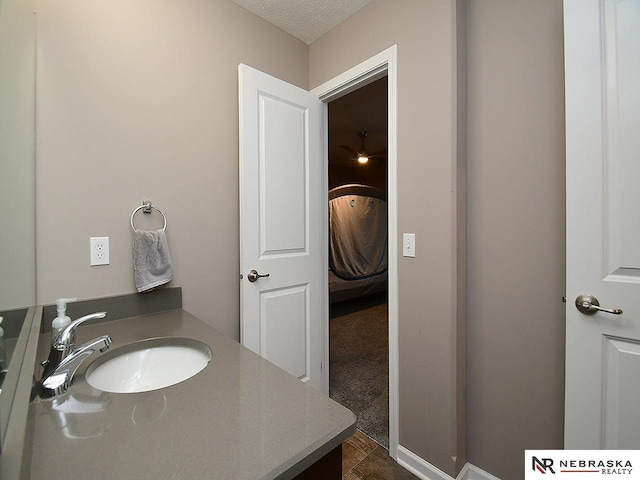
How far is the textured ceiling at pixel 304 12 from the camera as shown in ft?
5.54

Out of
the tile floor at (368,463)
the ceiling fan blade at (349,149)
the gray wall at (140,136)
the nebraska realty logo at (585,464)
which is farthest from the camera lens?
the ceiling fan blade at (349,149)

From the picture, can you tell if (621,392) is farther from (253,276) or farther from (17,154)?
(17,154)

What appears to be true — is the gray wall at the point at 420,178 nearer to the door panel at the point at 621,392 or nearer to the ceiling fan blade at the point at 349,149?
the door panel at the point at 621,392

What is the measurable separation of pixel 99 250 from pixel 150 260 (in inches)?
7.8

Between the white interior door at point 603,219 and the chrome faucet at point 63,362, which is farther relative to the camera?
the white interior door at point 603,219

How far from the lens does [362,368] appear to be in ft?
8.46

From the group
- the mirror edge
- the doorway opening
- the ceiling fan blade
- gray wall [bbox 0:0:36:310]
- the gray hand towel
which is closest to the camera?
the mirror edge

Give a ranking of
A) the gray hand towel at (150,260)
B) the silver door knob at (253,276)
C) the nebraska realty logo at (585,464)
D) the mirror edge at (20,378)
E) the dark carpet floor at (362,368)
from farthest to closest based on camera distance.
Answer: the dark carpet floor at (362,368)
the silver door knob at (253,276)
the gray hand towel at (150,260)
the nebraska realty logo at (585,464)
the mirror edge at (20,378)

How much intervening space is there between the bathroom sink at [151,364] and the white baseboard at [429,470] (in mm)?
1213

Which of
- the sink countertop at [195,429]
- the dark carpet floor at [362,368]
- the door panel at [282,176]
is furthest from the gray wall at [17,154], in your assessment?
the dark carpet floor at [362,368]

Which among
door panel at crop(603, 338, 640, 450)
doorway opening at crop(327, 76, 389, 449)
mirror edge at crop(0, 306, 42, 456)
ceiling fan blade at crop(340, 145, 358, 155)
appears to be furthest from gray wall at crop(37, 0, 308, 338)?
ceiling fan blade at crop(340, 145, 358, 155)

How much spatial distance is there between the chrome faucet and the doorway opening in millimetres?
1599

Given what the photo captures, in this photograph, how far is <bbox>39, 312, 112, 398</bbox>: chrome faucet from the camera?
70 centimetres

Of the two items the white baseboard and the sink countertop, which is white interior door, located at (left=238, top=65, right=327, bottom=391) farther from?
the sink countertop
